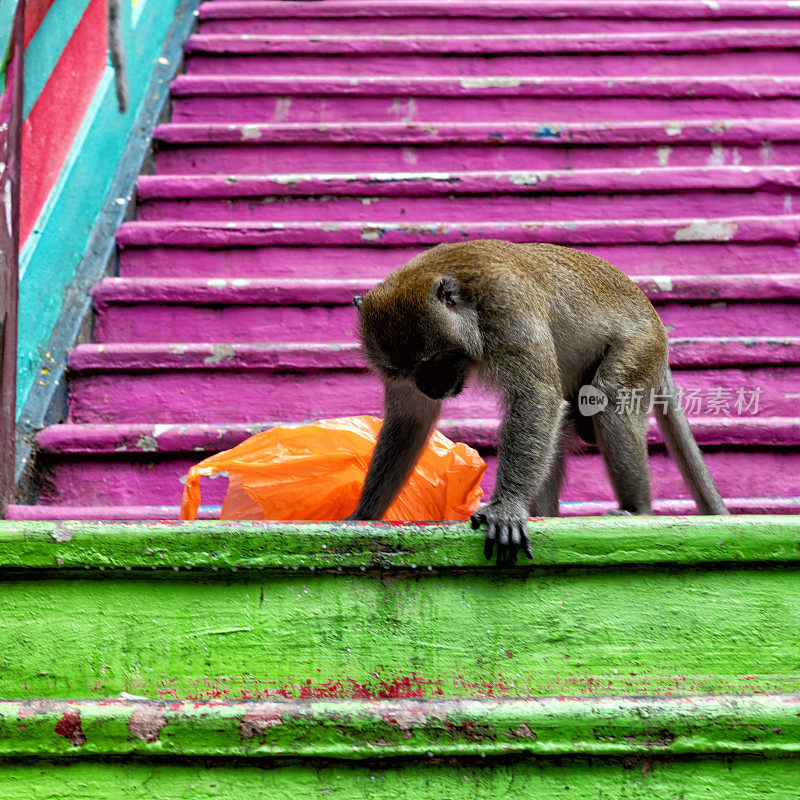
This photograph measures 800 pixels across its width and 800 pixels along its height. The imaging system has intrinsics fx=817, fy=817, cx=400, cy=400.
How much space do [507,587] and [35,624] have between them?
2.87 feet

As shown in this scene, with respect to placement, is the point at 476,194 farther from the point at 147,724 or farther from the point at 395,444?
the point at 147,724

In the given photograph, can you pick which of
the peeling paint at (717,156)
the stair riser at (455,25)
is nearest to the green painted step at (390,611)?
the peeling paint at (717,156)

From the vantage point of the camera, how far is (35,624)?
1.50m

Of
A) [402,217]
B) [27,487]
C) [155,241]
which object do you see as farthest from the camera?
[402,217]

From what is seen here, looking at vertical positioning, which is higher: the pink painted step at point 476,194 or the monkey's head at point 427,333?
the pink painted step at point 476,194

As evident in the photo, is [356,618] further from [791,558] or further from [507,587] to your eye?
[791,558]

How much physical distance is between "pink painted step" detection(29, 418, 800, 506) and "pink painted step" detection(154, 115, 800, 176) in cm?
166

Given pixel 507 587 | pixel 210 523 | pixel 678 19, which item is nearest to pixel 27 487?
pixel 210 523

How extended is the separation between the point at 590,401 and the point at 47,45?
239cm

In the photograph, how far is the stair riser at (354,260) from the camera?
347 cm

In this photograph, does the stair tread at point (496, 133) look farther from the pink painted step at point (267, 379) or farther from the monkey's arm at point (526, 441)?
the monkey's arm at point (526, 441)

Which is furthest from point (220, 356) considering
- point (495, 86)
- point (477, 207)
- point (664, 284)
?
point (495, 86)

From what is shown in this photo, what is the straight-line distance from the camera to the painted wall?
289cm

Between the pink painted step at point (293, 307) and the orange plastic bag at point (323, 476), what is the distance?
81 centimetres
